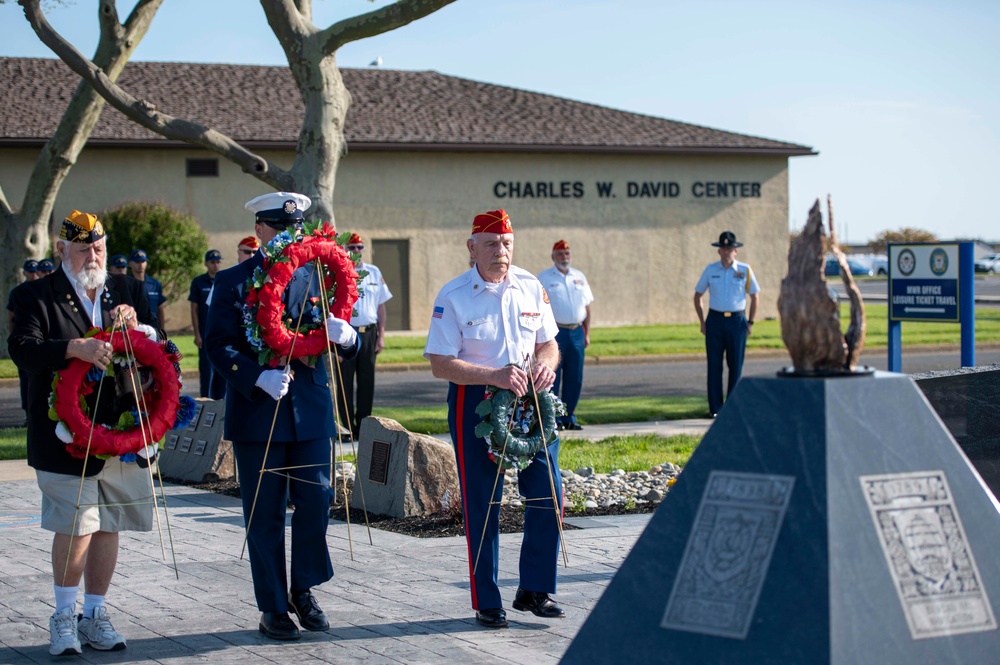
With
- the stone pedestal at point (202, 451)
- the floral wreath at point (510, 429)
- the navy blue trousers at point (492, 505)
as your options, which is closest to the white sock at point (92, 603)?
the navy blue trousers at point (492, 505)

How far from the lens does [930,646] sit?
11.9ft

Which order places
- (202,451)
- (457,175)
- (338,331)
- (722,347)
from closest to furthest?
(338,331) → (202,451) → (722,347) → (457,175)

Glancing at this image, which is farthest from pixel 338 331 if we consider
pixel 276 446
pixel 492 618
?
pixel 492 618

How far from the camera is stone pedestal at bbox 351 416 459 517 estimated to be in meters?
9.01

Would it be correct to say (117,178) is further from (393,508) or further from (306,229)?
(306,229)

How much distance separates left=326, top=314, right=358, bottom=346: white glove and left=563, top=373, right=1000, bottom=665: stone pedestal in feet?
8.69

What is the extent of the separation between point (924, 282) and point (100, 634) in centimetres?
939

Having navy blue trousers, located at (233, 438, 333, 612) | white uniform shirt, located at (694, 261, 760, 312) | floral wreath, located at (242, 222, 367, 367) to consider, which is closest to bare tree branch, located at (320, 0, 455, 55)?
white uniform shirt, located at (694, 261, 760, 312)

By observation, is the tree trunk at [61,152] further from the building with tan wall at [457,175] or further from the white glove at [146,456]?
the white glove at [146,456]

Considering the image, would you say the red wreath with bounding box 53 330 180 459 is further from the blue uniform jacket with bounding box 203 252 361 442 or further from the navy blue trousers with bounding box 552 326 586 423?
the navy blue trousers with bounding box 552 326 586 423

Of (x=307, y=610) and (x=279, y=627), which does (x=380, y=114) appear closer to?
(x=307, y=610)

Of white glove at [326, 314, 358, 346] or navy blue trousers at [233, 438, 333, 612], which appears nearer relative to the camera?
navy blue trousers at [233, 438, 333, 612]

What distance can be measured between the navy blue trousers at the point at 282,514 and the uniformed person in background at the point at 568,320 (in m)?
7.69

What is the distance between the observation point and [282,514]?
243 inches
